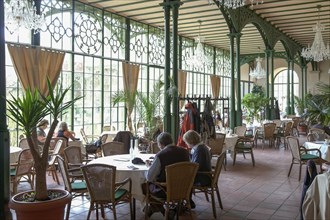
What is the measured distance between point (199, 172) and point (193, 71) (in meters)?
10.6

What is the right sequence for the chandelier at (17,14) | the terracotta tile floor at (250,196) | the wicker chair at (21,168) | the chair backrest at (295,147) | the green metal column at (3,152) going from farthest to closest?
1. the chair backrest at (295,147)
2. the chandelier at (17,14)
3. the wicker chair at (21,168)
4. the terracotta tile floor at (250,196)
5. the green metal column at (3,152)

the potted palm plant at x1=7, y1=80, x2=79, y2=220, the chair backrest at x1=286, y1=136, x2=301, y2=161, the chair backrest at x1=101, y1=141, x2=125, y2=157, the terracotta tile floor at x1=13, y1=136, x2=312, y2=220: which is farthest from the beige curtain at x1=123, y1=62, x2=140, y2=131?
the potted palm plant at x1=7, y1=80, x2=79, y2=220

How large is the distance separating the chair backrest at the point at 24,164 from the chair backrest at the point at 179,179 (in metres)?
2.45

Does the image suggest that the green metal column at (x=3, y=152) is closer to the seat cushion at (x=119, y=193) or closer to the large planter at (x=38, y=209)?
the large planter at (x=38, y=209)

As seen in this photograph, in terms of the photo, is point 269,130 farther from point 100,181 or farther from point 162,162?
point 100,181

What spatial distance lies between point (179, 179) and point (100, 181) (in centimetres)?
87

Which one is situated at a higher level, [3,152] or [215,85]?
[215,85]

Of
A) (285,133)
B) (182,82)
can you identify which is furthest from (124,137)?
(182,82)

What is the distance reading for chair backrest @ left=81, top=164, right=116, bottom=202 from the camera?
3.99 meters

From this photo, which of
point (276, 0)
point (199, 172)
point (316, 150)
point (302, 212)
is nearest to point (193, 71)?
point (276, 0)

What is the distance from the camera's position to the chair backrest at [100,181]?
3994 millimetres

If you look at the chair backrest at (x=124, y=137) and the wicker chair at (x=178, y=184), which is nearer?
the wicker chair at (x=178, y=184)

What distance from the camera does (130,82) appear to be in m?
10.9

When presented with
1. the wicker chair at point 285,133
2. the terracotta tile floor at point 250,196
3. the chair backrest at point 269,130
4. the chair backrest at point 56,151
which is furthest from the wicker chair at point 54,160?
the wicker chair at point 285,133
